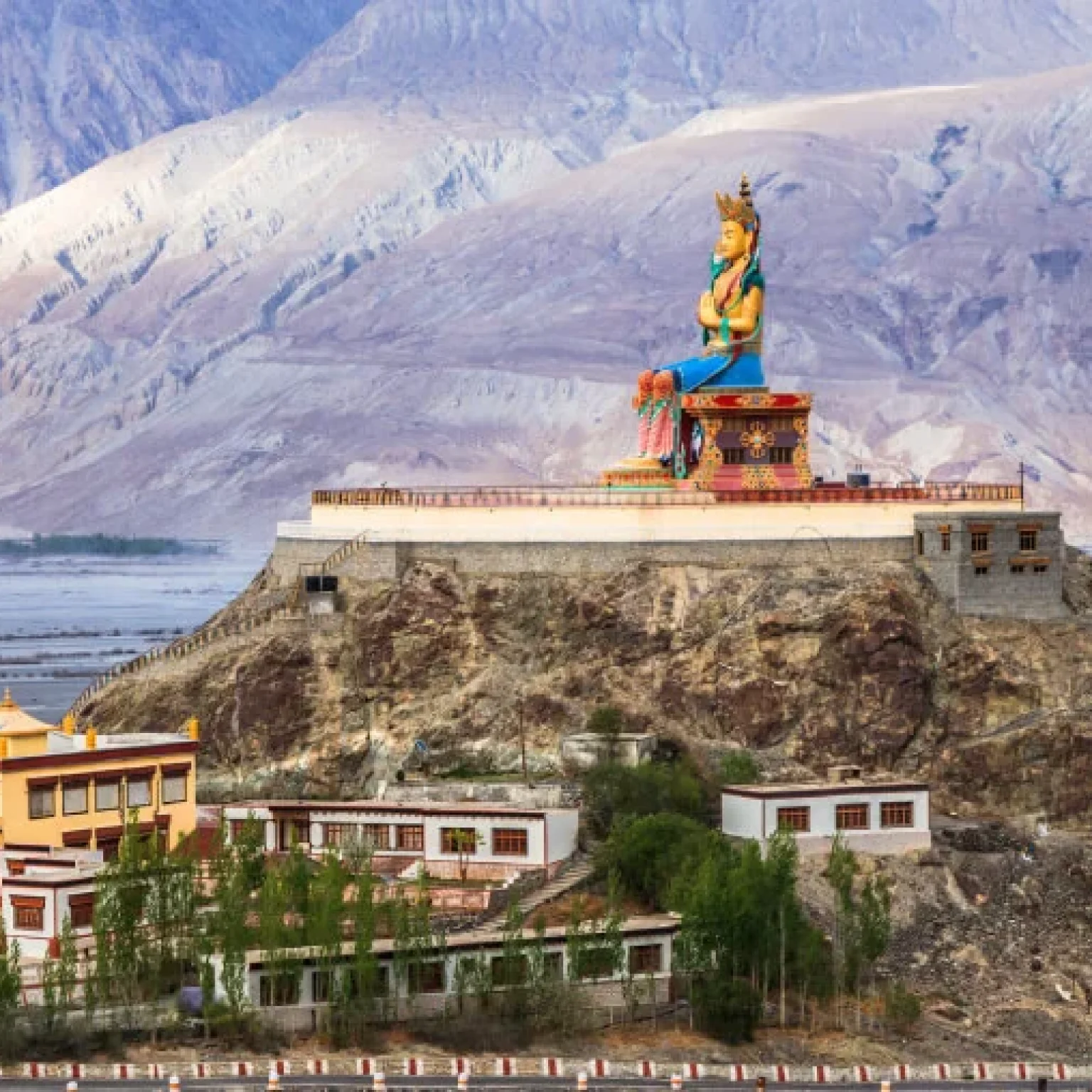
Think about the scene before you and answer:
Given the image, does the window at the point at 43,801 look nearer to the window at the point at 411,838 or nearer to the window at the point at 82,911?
the window at the point at 82,911

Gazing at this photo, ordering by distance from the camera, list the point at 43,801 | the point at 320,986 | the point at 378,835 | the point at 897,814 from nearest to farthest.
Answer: the point at 320,986 → the point at 43,801 → the point at 378,835 → the point at 897,814

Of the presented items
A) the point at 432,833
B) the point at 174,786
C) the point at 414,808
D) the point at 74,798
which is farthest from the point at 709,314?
the point at 74,798

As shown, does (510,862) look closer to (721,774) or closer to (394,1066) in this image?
(721,774)

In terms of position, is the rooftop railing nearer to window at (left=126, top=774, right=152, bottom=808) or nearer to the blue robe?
the blue robe

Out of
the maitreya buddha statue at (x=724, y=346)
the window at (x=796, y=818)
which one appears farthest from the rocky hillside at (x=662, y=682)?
the maitreya buddha statue at (x=724, y=346)

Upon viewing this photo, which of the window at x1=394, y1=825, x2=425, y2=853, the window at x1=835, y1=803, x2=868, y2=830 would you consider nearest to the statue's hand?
the window at x1=835, y1=803, x2=868, y2=830

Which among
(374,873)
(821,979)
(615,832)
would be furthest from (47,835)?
(821,979)

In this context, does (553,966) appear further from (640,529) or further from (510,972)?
(640,529)
